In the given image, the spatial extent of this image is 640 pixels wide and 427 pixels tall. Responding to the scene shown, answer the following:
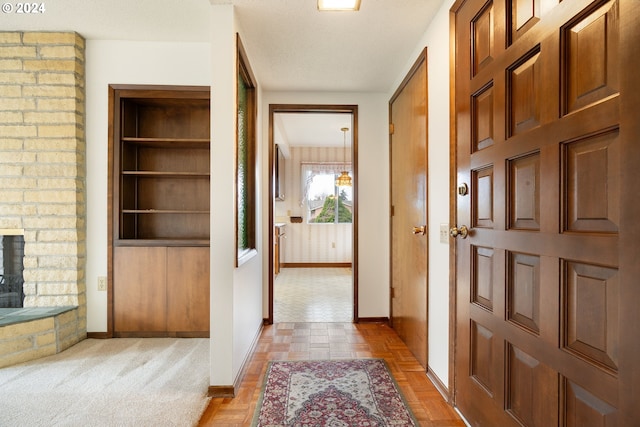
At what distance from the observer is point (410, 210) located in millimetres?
2494

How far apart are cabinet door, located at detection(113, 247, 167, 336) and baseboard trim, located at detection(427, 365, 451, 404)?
2061 mm

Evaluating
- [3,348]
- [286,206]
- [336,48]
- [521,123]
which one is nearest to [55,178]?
[3,348]

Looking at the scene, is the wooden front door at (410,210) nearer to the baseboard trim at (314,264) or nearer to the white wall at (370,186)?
the white wall at (370,186)

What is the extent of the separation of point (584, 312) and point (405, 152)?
1878 mm

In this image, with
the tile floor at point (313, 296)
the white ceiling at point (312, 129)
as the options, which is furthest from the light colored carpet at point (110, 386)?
the white ceiling at point (312, 129)

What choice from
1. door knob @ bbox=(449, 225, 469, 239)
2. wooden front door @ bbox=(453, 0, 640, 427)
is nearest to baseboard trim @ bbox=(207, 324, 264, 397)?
wooden front door @ bbox=(453, 0, 640, 427)

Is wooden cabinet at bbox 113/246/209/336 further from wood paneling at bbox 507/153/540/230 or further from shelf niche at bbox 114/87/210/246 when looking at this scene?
wood paneling at bbox 507/153/540/230

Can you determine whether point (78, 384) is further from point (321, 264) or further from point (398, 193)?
point (321, 264)

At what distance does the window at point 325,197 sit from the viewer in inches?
265

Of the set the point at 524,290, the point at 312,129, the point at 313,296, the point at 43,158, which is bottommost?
the point at 313,296

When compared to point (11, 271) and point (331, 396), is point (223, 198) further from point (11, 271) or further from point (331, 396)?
point (11, 271)

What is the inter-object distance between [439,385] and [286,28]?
2.38m

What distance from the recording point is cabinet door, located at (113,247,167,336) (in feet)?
8.69

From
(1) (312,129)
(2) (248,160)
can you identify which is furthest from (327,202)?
(2) (248,160)
